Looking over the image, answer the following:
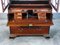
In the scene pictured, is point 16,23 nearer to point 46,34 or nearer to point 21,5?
point 21,5

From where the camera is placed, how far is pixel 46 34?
7.55 ft

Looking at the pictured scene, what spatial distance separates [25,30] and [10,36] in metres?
0.26

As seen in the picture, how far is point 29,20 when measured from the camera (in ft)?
7.38

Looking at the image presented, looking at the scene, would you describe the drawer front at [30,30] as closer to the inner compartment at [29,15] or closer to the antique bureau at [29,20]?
the antique bureau at [29,20]

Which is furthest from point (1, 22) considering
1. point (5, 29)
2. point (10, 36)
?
point (10, 36)

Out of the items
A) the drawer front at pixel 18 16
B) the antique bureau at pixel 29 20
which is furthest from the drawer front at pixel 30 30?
the drawer front at pixel 18 16

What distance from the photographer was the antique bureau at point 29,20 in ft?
7.27

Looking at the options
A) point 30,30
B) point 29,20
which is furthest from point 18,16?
point 30,30

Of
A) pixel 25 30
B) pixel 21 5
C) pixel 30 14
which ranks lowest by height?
pixel 25 30

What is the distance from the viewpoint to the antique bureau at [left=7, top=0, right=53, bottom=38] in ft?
7.27

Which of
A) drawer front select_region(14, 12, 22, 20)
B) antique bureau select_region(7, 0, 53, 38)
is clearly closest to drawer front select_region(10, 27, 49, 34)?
antique bureau select_region(7, 0, 53, 38)

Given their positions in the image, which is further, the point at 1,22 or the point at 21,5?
the point at 1,22

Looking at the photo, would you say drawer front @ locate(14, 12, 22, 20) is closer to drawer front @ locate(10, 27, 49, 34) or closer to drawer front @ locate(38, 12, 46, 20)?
drawer front @ locate(10, 27, 49, 34)

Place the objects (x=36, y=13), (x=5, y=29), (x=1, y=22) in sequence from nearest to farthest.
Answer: (x=36, y=13)
(x=5, y=29)
(x=1, y=22)
